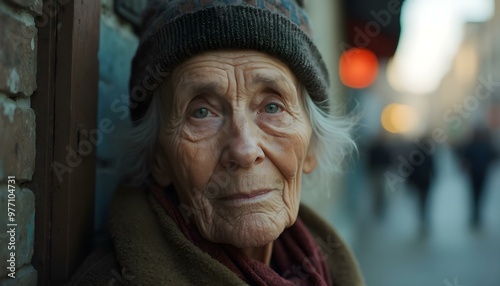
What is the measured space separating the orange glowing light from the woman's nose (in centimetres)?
708

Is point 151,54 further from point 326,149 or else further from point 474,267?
point 474,267

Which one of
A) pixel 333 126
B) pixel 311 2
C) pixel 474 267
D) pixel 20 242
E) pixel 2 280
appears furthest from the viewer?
pixel 474 267

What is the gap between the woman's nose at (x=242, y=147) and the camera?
70.6 inches

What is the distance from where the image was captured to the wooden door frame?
1.74 meters

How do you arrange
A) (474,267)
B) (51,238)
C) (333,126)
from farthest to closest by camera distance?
(474,267)
(333,126)
(51,238)

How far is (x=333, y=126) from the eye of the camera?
2316mm

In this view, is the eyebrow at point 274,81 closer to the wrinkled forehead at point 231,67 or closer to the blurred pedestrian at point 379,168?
the wrinkled forehead at point 231,67

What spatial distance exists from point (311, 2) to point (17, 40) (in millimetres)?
4858

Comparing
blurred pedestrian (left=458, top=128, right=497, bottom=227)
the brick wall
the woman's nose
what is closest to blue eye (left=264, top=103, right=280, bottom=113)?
the woman's nose

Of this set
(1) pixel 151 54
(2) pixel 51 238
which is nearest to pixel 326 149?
(1) pixel 151 54

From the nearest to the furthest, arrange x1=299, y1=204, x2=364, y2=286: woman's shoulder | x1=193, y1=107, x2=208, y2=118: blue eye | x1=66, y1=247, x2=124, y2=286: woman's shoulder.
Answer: x1=66, y1=247, x2=124, y2=286: woman's shoulder
x1=193, y1=107, x2=208, y2=118: blue eye
x1=299, y1=204, x2=364, y2=286: woman's shoulder

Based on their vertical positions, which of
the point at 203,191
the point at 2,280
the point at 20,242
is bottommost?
the point at 2,280

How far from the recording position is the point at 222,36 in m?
1.86

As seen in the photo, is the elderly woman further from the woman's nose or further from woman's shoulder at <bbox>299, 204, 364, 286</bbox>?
woman's shoulder at <bbox>299, 204, 364, 286</bbox>
